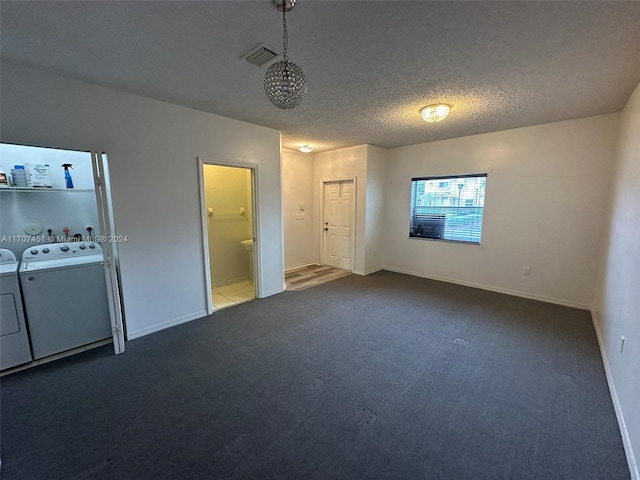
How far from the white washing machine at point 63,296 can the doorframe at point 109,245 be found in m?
0.20

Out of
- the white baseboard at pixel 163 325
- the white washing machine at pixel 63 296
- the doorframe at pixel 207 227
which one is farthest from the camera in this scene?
the doorframe at pixel 207 227

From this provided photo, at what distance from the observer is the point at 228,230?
5.02 meters

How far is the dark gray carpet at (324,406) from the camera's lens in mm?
1563

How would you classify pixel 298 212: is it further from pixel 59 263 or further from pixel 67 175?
pixel 59 263

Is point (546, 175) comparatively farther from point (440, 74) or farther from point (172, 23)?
point (172, 23)

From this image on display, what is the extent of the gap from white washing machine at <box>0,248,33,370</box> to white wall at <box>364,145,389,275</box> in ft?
15.6

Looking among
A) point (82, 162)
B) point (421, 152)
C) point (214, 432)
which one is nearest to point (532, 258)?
point (421, 152)

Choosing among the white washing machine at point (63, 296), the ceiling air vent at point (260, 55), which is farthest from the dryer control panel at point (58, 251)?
the ceiling air vent at point (260, 55)

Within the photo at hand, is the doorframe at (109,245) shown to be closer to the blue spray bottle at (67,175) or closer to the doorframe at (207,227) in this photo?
the blue spray bottle at (67,175)

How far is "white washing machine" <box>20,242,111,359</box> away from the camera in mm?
2463

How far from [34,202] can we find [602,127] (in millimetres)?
6636

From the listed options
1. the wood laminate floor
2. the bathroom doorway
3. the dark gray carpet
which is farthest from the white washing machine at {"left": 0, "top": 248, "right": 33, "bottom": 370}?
the wood laminate floor

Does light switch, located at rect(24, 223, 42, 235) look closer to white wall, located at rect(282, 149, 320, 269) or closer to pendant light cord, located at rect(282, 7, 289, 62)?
pendant light cord, located at rect(282, 7, 289, 62)

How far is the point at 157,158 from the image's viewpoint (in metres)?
3.02
